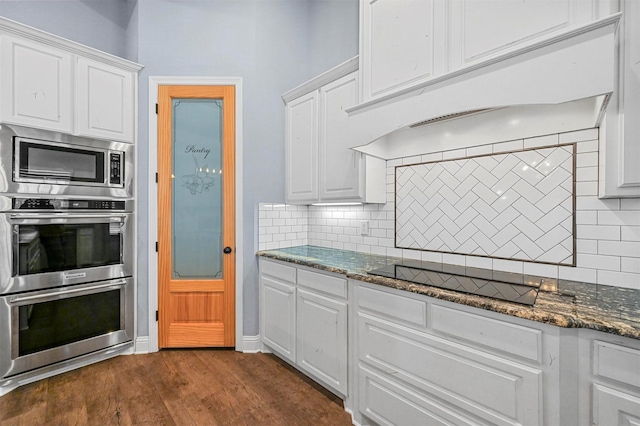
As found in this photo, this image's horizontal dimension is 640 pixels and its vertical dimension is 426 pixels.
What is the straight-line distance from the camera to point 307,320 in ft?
7.36

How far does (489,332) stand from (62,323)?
119 inches

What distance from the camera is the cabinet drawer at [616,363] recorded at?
1.00 metres

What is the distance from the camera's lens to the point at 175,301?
2.82 meters

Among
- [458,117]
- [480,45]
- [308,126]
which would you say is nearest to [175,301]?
[308,126]

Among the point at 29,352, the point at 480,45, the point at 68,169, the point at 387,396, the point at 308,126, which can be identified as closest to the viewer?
the point at 480,45

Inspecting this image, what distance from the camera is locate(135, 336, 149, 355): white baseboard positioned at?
277 cm

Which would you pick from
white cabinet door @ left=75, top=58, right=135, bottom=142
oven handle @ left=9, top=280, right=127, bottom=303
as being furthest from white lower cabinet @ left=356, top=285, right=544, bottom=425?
white cabinet door @ left=75, top=58, right=135, bottom=142

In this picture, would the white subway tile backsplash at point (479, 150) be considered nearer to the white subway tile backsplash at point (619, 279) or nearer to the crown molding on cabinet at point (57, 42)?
the white subway tile backsplash at point (619, 279)

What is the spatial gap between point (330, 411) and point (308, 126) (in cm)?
217

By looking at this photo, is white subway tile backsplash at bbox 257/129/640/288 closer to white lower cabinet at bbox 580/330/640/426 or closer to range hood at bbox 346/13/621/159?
range hood at bbox 346/13/621/159

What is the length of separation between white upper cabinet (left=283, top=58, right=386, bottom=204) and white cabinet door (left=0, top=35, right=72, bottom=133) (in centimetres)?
179

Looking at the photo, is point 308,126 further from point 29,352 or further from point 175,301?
point 29,352

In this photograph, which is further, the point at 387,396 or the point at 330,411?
the point at 330,411

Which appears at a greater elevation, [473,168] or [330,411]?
[473,168]
